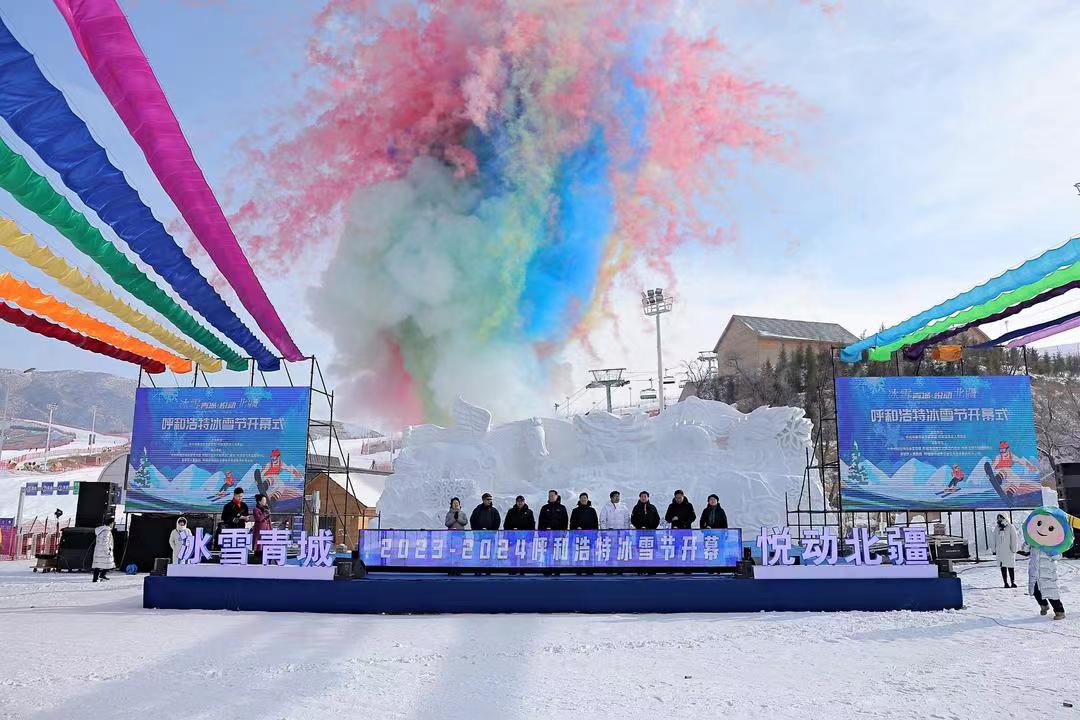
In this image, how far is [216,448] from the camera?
50.2 feet

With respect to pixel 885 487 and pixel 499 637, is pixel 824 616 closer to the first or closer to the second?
pixel 499 637

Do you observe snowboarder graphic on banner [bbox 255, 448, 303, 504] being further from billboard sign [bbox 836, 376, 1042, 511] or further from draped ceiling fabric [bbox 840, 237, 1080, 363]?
draped ceiling fabric [bbox 840, 237, 1080, 363]

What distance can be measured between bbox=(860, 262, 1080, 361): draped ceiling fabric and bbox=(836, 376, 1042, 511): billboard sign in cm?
74

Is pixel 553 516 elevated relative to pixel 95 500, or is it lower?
lower

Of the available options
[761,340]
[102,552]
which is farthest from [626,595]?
[761,340]

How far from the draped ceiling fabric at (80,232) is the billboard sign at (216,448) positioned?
2.84 meters

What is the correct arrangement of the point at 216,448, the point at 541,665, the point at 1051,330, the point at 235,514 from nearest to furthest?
1. the point at 541,665
2. the point at 235,514
3. the point at 1051,330
4. the point at 216,448

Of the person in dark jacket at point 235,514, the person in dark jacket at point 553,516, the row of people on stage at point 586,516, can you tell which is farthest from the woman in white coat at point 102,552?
the person in dark jacket at point 553,516

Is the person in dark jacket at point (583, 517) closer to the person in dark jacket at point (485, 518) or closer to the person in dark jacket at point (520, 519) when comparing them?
the person in dark jacket at point (520, 519)

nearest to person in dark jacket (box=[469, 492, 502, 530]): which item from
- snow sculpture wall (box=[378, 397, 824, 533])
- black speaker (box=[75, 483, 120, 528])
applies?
black speaker (box=[75, 483, 120, 528])

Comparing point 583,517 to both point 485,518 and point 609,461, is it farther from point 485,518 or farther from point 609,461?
point 609,461

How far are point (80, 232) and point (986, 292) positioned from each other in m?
11.3

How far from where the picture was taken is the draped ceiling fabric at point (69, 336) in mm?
11234

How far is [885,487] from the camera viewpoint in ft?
45.7
